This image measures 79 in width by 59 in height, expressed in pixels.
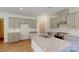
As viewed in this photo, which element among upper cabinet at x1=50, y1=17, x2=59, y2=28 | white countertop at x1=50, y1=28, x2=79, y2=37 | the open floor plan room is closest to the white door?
the open floor plan room

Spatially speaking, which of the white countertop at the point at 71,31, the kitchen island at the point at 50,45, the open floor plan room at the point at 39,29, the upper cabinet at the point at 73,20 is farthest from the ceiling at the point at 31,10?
the kitchen island at the point at 50,45

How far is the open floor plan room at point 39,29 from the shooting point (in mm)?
1583

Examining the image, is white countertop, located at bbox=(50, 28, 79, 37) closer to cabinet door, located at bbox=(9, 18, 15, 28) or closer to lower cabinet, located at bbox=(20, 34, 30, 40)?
lower cabinet, located at bbox=(20, 34, 30, 40)

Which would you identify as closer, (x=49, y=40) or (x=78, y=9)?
(x=78, y=9)

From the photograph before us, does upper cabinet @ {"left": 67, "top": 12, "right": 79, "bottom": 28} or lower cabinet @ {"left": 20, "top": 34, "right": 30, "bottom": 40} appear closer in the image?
upper cabinet @ {"left": 67, "top": 12, "right": 79, "bottom": 28}

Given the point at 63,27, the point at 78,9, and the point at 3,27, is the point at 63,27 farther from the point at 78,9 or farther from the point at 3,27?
the point at 3,27

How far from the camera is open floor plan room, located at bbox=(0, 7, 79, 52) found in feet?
5.19

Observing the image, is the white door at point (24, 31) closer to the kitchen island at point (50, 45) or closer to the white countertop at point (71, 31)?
the kitchen island at point (50, 45)

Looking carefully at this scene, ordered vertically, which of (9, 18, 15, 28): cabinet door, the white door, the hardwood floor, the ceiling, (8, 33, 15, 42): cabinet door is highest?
the ceiling

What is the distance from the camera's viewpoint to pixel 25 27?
1.69 meters

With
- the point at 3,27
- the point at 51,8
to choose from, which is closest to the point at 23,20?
the point at 3,27

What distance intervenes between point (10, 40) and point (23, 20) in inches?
17.8

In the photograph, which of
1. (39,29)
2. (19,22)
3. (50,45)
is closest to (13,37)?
(19,22)
